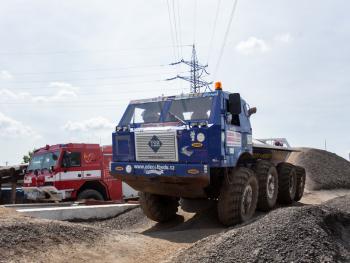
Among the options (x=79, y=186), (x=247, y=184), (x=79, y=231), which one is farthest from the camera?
(x=79, y=186)

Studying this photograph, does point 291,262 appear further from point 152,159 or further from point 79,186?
point 79,186

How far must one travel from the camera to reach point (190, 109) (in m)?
9.26

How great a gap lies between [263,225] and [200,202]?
4.90 meters

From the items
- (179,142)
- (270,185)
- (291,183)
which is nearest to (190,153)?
(179,142)

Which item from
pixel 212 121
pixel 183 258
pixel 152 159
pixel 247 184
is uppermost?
pixel 212 121

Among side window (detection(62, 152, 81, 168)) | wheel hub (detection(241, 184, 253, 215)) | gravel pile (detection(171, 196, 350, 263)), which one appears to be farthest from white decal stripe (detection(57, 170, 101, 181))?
gravel pile (detection(171, 196, 350, 263))

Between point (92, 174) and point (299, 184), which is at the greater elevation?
point (92, 174)

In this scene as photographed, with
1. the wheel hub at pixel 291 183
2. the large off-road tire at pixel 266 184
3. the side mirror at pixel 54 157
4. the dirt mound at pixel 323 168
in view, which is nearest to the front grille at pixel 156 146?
the large off-road tire at pixel 266 184

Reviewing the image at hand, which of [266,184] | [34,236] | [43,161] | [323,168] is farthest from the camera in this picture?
[323,168]

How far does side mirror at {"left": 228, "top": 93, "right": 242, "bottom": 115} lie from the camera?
918 cm

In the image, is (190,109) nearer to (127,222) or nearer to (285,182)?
(127,222)

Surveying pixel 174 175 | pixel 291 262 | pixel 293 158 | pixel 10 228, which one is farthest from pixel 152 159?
pixel 293 158

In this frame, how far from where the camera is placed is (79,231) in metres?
7.32

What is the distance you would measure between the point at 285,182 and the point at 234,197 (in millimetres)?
4033
